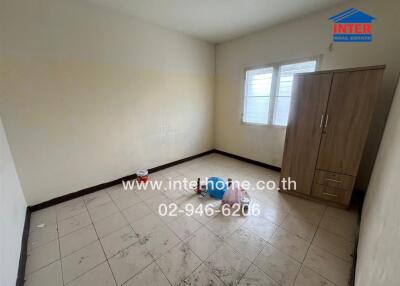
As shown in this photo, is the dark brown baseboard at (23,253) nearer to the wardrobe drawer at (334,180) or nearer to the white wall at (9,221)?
the white wall at (9,221)

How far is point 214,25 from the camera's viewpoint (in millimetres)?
2750

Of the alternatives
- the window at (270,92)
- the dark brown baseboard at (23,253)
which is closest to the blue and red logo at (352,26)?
the window at (270,92)

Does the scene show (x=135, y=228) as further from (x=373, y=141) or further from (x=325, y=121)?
(x=373, y=141)

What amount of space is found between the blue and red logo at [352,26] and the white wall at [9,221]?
12.9ft

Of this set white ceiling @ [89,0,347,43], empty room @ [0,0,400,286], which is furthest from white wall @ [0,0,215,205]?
white ceiling @ [89,0,347,43]

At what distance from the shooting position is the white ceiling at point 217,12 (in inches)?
83.0

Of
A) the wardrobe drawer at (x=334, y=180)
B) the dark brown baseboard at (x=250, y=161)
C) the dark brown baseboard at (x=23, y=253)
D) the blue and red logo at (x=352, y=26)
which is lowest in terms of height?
the dark brown baseboard at (x=23, y=253)

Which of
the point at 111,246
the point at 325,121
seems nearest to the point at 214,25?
the point at 325,121

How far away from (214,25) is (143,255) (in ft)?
10.8

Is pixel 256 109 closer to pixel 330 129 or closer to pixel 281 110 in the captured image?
pixel 281 110

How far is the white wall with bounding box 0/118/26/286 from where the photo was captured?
110 cm

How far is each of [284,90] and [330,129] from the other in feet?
3.72

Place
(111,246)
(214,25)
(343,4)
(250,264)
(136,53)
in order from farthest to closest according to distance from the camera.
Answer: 1. (214,25)
2. (136,53)
3. (343,4)
4. (111,246)
5. (250,264)

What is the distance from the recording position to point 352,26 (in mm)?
2139
